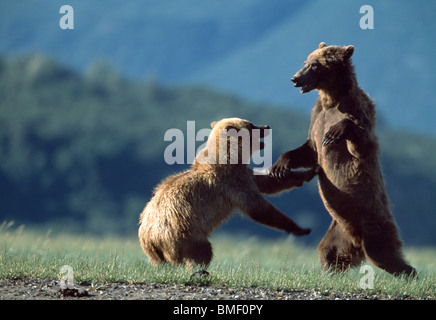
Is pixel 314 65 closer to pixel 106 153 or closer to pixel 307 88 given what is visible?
pixel 307 88

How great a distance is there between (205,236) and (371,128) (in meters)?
1.83

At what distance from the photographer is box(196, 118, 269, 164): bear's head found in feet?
22.1

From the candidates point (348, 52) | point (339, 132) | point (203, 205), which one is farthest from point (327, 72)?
point (203, 205)

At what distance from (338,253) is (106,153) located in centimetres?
4190

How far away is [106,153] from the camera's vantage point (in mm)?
47844

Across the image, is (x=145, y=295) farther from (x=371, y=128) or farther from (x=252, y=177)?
(x=371, y=128)

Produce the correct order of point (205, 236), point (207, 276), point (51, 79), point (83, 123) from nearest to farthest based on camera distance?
1. point (207, 276)
2. point (205, 236)
3. point (83, 123)
4. point (51, 79)

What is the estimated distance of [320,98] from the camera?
7.00 metres

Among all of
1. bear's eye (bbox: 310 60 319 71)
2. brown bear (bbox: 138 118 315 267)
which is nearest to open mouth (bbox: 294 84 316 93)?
bear's eye (bbox: 310 60 319 71)

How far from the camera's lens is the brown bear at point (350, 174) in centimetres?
655

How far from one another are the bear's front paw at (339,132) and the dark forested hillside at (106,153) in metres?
33.1

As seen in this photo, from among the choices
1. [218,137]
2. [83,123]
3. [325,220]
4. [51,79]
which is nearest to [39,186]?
[83,123]

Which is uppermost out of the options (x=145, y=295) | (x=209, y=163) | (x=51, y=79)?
(x=51, y=79)

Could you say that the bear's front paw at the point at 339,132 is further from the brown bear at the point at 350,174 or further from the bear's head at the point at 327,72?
the bear's head at the point at 327,72
